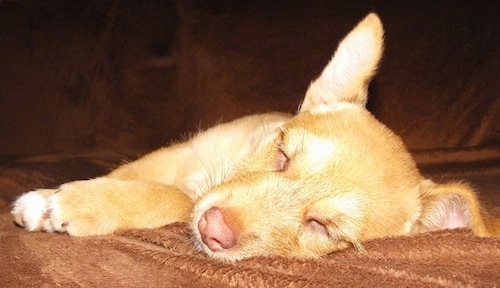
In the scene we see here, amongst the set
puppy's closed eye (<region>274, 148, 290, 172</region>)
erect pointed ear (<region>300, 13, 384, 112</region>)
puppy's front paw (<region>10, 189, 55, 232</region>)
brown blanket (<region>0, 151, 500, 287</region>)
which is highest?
erect pointed ear (<region>300, 13, 384, 112</region>)

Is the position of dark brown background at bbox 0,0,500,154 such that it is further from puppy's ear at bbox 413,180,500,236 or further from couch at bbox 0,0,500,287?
puppy's ear at bbox 413,180,500,236

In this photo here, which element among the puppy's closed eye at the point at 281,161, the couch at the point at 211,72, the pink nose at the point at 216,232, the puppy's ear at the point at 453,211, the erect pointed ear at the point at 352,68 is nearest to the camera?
the pink nose at the point at 216,232

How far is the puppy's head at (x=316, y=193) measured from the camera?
2.44m

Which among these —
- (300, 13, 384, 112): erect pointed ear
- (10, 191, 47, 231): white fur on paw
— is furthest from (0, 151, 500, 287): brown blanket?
(300, 13, 384, 112): erect pointed ear

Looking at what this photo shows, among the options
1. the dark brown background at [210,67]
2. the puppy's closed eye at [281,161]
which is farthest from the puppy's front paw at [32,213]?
the dark brown background at [210,67]

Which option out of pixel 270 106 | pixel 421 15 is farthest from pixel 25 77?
pixel 421 15

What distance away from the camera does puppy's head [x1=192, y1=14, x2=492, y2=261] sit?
2.44 metres

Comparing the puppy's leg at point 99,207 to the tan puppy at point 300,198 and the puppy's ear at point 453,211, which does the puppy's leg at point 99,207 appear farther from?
the puppy's ear at point 453,211

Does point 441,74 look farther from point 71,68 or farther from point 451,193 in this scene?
point 71,68

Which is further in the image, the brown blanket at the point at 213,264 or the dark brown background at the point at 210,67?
the dark brown background at the point at 210,67

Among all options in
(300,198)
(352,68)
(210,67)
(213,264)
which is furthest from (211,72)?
(213,264)

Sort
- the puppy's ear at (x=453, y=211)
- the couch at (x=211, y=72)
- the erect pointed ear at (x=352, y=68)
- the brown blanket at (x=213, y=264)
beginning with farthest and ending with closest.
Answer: the couch at (x=211, y=72)
the erect pointed ear at (x=352, y=68)
the puppy's ear at (x=453, y=211)
the brown blanket at (x=213, y=264)

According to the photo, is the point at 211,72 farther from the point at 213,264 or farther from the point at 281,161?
the point at 213,264

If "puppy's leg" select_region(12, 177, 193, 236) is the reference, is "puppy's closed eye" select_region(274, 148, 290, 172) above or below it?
above
